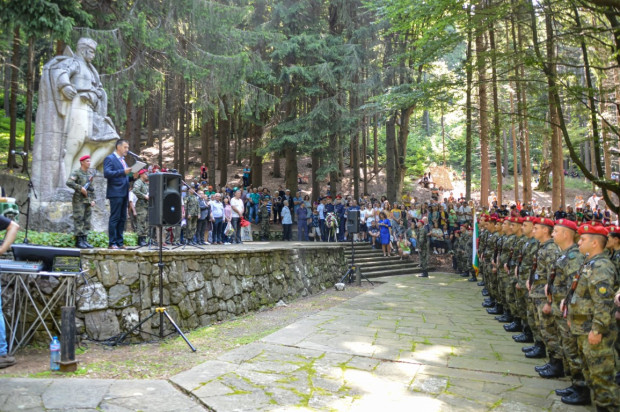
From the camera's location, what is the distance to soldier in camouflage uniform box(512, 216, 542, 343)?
6492 mm

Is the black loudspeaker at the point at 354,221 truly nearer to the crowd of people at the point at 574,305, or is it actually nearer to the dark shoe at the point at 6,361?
the crowd of people at the point at 574,305

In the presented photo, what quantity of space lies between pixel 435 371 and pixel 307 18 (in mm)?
19525

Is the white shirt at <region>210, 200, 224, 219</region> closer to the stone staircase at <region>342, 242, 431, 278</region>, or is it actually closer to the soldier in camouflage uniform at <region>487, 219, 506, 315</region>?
the stone staircase at <region>342, 242, 431, 278</region>

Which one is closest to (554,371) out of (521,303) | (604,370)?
(604,370)

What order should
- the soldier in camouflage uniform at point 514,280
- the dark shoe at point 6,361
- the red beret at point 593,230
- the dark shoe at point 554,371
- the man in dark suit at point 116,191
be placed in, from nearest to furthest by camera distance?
the red beret at point 593,230 < the dark shoe at point 6,361 < the dark shoe at point 554,371 < the man in dark suit at point 116,191 < the soldier in camouflage uniform at point 514,280

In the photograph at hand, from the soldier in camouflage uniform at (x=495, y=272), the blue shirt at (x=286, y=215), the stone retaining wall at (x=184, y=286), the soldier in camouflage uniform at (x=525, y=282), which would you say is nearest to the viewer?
the stone retaining wall at (x=184, y=286)

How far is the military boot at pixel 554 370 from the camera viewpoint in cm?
518

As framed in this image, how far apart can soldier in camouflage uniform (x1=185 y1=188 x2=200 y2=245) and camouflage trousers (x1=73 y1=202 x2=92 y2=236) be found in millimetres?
4218

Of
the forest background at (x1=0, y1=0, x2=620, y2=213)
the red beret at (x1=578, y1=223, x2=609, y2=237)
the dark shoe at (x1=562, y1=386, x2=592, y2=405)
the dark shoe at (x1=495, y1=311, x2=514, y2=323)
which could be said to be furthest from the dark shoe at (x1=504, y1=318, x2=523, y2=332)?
the red beret at (x1=578, y1=223, x2=609, y2=237)

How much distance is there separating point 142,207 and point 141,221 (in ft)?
1.13

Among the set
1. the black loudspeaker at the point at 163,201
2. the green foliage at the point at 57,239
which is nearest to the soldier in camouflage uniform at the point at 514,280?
the black loudspeaker at the point at 163,201

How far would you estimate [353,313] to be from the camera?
8523mm

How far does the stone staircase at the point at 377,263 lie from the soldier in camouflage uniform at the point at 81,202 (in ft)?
31.4

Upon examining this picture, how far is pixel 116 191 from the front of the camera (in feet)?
23.0
